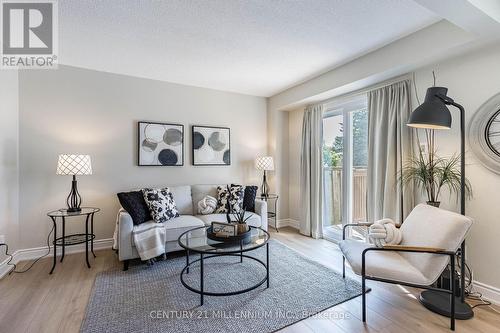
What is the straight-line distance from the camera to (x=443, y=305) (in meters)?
1.98

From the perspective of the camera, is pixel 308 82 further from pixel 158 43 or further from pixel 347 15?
pixel 158 43

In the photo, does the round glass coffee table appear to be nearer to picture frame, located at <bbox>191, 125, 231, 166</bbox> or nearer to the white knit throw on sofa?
the white knit throw on sofa

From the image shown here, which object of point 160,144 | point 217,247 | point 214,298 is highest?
point 160,144

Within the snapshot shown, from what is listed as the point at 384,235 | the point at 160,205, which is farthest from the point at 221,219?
the point at 384,235

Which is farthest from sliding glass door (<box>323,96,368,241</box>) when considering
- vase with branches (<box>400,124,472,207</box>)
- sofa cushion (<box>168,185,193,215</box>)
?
sofa cushion (<box>168,185,193,215</box>)

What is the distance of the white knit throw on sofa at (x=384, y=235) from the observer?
7.27ft

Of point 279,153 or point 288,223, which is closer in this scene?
point 279,153

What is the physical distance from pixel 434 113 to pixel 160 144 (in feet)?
11.2

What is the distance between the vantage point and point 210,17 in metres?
2.18

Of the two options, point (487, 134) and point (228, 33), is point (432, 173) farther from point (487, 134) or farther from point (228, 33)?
point (228, 33)

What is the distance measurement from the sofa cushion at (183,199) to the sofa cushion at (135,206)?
0.56m

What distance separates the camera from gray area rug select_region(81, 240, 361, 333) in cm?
184

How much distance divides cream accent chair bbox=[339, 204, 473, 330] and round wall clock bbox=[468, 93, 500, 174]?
645 millimetres

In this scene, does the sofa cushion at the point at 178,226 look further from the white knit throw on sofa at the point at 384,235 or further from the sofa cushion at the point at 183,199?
the white knit throw on sofa at the point at 384,235
